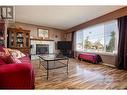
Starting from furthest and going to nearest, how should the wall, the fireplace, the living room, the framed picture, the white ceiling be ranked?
the framed picture → the fireplace → the wall → the white ceiling → the living room

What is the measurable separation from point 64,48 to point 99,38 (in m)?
2.64

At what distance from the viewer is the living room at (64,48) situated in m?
2.35

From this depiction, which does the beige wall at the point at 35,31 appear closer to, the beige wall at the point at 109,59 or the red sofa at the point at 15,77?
the beige wall at the point at 109,59

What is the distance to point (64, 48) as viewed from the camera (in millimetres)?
7949

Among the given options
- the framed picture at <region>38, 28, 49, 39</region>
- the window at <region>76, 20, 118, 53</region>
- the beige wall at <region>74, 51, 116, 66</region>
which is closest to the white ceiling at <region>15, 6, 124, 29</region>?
the window at <region>76, 20, 118, 53</region>

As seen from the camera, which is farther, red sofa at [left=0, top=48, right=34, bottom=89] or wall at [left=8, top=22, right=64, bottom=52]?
wall at [left=8, top=22, right=64, bottom=52]

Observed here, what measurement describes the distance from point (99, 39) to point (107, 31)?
60 centimetres

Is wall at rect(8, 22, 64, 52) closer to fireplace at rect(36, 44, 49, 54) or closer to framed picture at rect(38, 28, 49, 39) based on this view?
framed picture at rect(38, 28, 49, 39)

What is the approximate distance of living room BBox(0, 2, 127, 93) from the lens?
2.35 metres

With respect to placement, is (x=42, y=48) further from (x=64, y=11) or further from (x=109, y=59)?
(x=109, y=59)

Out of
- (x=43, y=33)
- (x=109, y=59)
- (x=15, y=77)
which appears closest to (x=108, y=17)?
(x=109, y=59)

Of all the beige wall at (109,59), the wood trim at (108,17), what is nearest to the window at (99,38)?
the beige wall at (109,59)
